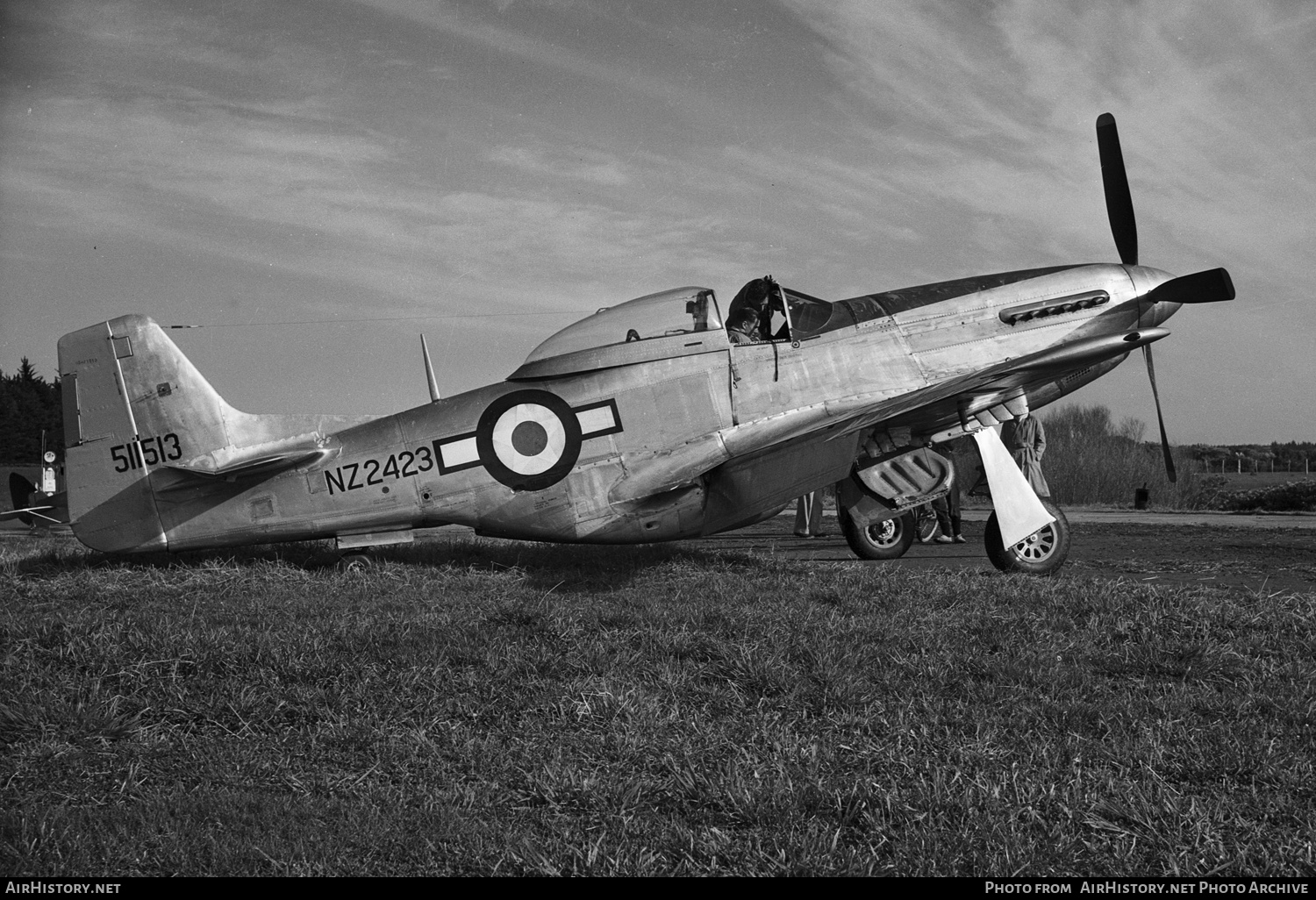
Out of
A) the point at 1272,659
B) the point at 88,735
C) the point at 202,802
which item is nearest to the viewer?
the point at 202,802

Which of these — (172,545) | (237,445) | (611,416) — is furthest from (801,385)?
(172,545)

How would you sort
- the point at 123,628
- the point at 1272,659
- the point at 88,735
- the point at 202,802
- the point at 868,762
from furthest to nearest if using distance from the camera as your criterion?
the point at 123,628 < the point at 1272,659 < the point at 88,735 < the point at 868,762 < the point at 202,802

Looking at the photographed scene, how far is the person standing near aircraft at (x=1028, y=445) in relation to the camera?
11.4 m

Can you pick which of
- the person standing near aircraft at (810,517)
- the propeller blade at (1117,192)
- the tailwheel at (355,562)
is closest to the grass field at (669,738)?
the tailwheel at (355,562)

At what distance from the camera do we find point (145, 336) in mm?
8633

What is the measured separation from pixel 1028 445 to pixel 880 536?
10.1ft

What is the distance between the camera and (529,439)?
8.25 metres

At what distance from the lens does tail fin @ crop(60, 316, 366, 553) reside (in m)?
8.41

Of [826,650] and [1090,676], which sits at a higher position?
[826,650]

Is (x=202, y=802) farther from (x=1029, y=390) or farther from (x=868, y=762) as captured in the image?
(x=1029, y=390)

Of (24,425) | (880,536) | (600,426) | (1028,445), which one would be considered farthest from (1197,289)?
(24,425)

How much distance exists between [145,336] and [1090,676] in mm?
8270

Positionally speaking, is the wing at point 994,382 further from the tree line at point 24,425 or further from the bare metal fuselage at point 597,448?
the tree line at point 24,425

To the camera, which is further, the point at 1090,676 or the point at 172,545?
the point at 172,545
